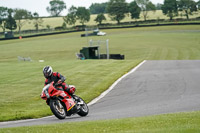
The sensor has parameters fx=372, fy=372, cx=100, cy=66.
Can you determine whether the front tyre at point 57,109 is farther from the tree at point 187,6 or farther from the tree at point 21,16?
the tree at point 21,16

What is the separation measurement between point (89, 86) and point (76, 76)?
158 inches

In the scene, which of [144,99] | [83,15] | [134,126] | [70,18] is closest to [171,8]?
[83,15]

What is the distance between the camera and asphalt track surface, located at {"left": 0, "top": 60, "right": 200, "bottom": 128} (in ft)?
39.2

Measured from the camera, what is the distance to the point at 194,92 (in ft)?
52.5

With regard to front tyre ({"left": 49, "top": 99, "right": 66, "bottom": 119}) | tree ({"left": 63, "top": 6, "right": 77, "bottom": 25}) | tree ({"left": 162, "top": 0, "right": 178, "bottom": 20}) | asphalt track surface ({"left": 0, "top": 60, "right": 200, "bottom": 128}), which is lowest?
asphalt track surface ({"left": 0, "top": 60, "right": 200, "bottom": 128})

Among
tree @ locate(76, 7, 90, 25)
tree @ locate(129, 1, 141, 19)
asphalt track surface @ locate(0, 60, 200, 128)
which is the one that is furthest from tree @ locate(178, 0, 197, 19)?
asphalt track surface @ locate(0, 60, 200, 128)

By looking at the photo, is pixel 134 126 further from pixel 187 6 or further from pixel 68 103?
pixel 187 6

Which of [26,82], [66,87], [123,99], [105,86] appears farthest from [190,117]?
[26,82]

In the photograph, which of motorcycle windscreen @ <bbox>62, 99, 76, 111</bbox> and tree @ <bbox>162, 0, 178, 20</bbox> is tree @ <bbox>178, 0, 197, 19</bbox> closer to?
tree @ <bbox>162, 0, 178, 20</bbox>

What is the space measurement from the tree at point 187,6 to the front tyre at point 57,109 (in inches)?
5180

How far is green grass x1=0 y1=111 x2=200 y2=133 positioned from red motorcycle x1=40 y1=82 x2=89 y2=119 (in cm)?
167

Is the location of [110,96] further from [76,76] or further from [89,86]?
[76,76]

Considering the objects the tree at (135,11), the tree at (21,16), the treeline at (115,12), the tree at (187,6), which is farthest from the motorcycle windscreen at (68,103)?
the tree at (21,16)

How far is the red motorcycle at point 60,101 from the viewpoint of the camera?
10953 mm
